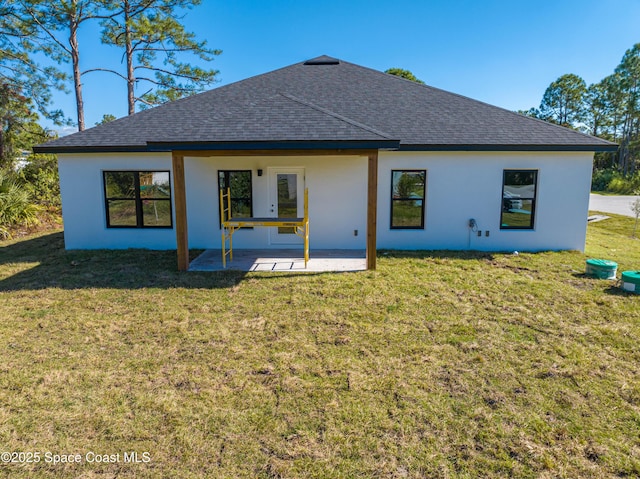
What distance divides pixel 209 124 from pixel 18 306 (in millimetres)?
4595

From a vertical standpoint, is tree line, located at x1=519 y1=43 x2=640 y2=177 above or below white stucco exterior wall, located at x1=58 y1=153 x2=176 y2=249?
above

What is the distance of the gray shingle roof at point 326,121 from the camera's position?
712cm

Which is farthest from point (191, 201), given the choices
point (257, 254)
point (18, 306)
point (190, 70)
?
point (190, 70)

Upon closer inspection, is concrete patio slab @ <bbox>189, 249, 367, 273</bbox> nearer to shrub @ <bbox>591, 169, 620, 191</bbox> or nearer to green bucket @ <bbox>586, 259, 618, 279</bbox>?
green bucket @ <bbox>586, 259, 618, 279</bbox>

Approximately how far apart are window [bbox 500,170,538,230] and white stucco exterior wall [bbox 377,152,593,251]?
14cm

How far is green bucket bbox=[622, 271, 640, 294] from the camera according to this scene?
6227mm

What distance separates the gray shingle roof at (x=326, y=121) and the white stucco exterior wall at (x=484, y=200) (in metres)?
0.49

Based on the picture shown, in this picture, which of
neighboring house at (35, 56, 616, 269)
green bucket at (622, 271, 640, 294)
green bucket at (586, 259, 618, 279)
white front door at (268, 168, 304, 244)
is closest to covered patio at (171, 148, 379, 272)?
neighboring house at (35, 56, 616, 269)

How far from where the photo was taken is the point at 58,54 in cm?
1758

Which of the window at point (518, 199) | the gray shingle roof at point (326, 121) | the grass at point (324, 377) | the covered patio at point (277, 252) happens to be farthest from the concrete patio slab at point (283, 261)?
the window at point (518, 199)

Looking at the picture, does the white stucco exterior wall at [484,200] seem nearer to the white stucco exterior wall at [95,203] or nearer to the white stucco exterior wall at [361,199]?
the white stucco exterior wall at [361,199]

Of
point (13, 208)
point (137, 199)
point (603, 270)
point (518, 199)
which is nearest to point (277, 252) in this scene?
point (137, 199)

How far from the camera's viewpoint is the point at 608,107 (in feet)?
147

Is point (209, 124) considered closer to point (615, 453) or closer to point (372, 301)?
point (372, 301)
